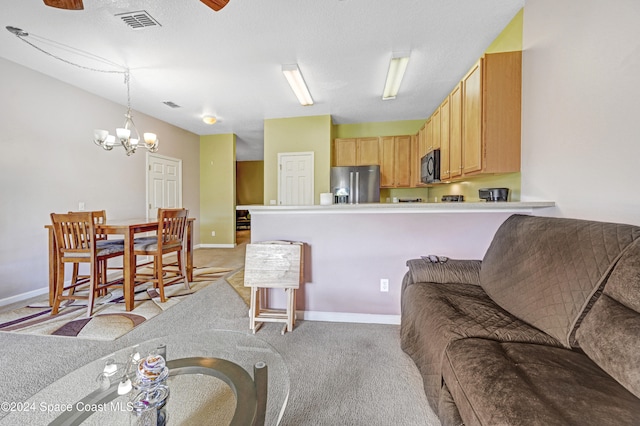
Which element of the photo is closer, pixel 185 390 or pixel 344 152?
pixel 185 390

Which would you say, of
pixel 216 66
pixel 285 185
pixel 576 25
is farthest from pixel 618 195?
pixel 285 185

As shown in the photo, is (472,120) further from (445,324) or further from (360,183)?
(360,183)

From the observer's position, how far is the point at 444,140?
3.08 meters

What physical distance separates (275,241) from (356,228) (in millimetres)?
771

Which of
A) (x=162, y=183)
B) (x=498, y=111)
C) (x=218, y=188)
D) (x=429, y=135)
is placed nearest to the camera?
(x=498, y=111)

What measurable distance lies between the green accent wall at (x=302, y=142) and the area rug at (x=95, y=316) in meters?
2.62

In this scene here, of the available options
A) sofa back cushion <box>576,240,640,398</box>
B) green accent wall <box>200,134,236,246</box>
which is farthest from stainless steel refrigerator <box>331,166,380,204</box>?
sofa back cushion <box>576,240,640,398</box>

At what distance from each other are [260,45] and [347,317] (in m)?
2.90

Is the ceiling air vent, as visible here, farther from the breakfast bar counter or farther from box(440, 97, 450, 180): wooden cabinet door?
box(440, 97, 450, 180): wooden cabinet door

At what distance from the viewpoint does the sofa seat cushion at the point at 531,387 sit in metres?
0.71

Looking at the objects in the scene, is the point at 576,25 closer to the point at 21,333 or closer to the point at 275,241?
the point at 275,241

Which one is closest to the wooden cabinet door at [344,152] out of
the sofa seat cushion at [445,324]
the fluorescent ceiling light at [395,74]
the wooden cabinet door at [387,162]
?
the wooden cabinet door at [387,162]

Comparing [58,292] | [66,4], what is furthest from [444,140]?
[58,292]

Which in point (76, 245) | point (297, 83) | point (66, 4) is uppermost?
point (297, 83)
